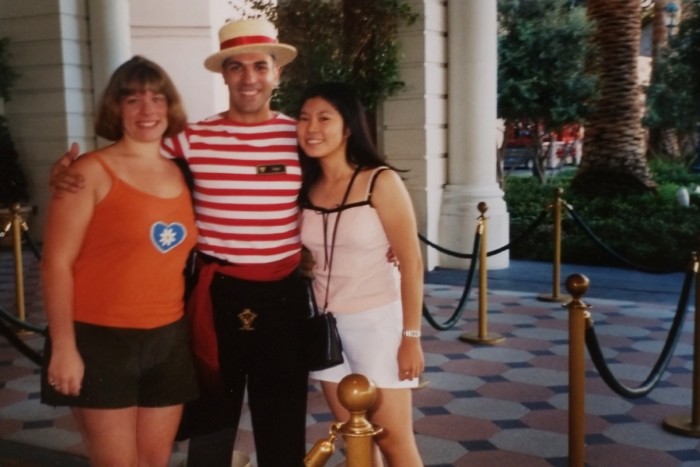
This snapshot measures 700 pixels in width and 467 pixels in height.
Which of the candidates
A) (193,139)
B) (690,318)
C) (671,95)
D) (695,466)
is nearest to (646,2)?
(671,95)

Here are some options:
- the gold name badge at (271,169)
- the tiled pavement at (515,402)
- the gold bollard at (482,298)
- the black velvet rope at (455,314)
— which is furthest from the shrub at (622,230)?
Answer: the gold name badge at (271,169)

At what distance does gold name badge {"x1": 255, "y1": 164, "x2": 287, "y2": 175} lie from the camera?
280cm

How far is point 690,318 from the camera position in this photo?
24.5 feet

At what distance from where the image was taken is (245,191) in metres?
2.77

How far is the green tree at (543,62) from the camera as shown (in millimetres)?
13586

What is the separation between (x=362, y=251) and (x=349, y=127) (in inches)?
17.2

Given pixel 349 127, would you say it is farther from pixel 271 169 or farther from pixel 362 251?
pixel 362 251

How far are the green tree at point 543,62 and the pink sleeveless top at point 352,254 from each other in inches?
445

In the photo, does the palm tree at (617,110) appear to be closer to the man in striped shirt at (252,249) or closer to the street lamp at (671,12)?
the street lamp at (671,12)

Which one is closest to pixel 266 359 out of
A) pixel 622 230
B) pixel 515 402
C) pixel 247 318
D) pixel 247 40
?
pixel 247 318

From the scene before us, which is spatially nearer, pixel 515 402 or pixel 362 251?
pixel 362 251

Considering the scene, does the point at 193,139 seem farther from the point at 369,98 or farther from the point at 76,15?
the point at 76,15

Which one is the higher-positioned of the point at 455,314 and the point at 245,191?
the point at 245,191

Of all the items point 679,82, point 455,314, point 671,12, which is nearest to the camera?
point 455,314
